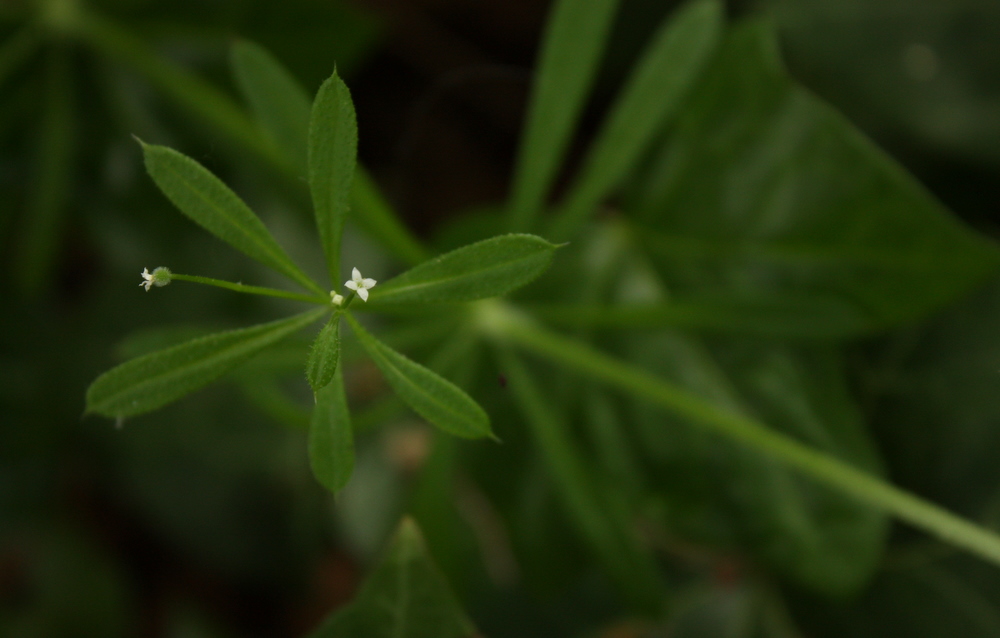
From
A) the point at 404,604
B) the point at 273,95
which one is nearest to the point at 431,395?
the point at 404,604

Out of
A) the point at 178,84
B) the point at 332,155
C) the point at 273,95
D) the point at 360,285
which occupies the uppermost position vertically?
the point at 178,84

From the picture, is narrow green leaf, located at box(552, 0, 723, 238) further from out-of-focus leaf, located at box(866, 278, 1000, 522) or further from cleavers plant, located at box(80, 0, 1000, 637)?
out-of-focus leaf, located at box(866, 278, 1000, 522)

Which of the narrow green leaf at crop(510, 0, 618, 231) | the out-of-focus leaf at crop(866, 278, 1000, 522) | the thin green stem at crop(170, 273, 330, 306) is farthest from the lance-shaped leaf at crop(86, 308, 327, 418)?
the out-of-focus leaf at crop(866, 278, 1000, 522)

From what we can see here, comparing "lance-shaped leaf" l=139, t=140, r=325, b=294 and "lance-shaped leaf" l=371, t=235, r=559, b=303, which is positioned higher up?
"lance-shaped leaf" l=139, t=140, r=325, b=294

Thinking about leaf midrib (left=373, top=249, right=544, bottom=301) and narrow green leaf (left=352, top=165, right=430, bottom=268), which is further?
narrow green leaf (left=352, top=165, right=430, bottom=268)

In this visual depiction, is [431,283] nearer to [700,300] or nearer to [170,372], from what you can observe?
[170,372]

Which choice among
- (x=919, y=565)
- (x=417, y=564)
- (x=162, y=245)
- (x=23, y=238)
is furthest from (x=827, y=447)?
(x=23, y=238)
